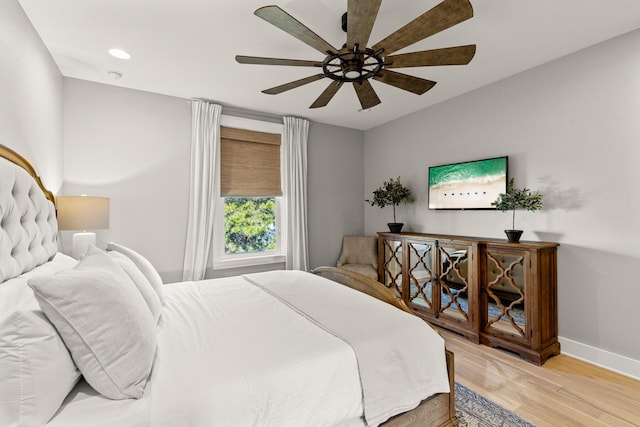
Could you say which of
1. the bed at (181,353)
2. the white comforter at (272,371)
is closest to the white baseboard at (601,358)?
the bed at (181,353)

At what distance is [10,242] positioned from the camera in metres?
1.31

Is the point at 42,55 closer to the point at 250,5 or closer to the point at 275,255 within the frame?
the point at 250,5

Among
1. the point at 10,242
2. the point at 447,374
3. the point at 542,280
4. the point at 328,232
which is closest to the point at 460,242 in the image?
the point at 542,280

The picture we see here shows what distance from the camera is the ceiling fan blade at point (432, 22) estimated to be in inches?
52.2

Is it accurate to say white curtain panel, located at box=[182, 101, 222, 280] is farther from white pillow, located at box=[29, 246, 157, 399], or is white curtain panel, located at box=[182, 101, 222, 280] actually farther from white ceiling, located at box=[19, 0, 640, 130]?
white pillow, located at box=[29, 246, 157, 399]

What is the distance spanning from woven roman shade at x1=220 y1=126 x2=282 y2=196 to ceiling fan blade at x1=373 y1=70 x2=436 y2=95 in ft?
7.24

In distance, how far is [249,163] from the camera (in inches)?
150

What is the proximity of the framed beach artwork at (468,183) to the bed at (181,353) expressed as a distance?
1920 mm

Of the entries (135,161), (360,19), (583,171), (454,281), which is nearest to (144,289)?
(360,19)

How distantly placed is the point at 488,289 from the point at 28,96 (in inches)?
156

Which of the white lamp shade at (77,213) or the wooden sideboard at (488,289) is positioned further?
the wooden sideboard at (488,289)

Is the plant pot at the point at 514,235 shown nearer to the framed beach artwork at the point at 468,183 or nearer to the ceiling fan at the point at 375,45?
the framed beach artwork at the point at 468,183

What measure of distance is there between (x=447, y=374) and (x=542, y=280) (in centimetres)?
154

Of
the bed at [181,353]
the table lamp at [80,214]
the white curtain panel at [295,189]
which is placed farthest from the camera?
the white curtain panel at [295,189]
